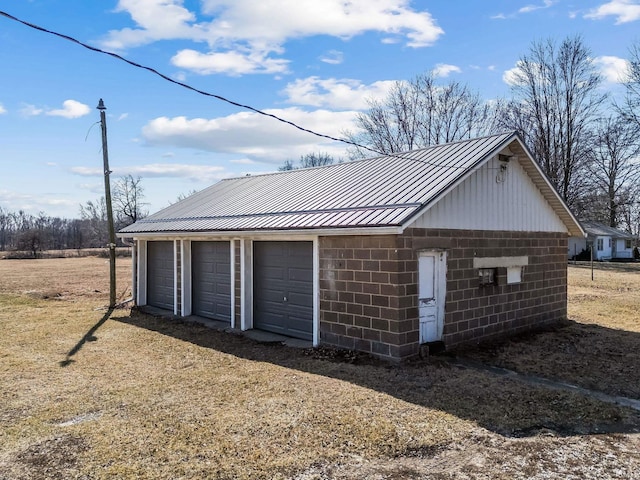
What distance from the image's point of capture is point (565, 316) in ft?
41.0

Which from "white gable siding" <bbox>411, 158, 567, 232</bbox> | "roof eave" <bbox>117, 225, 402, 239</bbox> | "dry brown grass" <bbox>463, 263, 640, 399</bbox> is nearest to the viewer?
"dry brown grass" <bbox>463, 263, 640, 399</bbox>

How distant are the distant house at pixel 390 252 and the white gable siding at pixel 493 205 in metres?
0.03

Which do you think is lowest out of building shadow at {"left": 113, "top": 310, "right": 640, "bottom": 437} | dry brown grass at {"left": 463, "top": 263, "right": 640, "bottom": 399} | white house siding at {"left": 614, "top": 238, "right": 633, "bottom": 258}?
dry brown grass at {"left": 463, "top": 263, "right": 640, "bottom": 399}

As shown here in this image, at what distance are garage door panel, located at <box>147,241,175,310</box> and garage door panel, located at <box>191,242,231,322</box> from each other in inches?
49.2

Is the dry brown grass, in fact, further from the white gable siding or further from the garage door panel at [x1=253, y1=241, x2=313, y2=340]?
the garage door panel at [x1=253, y1=241, x2=313, y2=340]

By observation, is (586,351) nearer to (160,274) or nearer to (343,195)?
(343,195)

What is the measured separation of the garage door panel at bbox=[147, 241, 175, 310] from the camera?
13906mm

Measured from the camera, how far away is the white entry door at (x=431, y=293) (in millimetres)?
8641

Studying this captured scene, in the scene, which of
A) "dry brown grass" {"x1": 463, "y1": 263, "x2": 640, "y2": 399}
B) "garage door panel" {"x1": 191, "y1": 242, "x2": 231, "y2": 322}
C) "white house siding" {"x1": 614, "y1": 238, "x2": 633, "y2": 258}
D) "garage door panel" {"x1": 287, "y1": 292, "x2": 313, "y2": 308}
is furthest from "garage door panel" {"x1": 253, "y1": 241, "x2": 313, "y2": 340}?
"white house siding" {"x1": 614, "y1": 238, "x2": 633, "y2": 258}

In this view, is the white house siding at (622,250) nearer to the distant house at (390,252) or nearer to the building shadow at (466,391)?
the distant house at (390,252)

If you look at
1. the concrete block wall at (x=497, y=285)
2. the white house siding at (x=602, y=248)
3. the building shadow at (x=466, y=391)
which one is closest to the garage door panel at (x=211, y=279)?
the building shadow at (x=466, y=391)

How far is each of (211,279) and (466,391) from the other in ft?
24.4

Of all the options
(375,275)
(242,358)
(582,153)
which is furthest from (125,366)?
(582,153)

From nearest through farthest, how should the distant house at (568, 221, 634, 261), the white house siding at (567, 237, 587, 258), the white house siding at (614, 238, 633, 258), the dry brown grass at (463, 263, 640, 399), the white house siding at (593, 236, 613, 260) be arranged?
the dry brown grass at (463, 263, 640, 399) → the distant house at (568, 221, 634, 261) → the white house siding at (593, 236, 613, 260) → the white house siding at (567, 237, 587, 258) → the white house siding at (614, 238, 633, 258)
